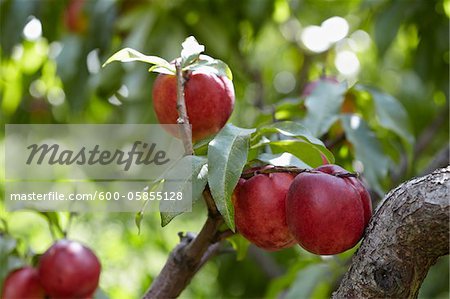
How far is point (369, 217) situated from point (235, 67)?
132 cm

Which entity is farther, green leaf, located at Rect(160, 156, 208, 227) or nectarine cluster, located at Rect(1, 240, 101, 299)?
nectarine cluster, located at Rect(1, 240, 101, 299)

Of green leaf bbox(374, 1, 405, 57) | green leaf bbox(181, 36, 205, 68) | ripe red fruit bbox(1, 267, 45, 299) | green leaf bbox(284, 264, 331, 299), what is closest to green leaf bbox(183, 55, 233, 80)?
green leaf bbox(181, 36, 205, 68)

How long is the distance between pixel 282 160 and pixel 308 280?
73cm

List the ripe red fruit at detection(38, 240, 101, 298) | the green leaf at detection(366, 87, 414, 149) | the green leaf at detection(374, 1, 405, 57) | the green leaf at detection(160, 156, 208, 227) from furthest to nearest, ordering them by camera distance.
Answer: the green leaf at detection(374, 1, 405, 57) → the green leaf at detection(366, 87, 414, 149) → the ripe red fruit at detection(38, 240, 101, 298) → the green leaf at detection(160, 156, 208, 227)

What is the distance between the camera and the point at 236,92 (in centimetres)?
209

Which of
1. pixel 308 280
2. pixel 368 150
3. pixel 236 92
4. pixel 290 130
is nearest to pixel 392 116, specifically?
pixel 368 150

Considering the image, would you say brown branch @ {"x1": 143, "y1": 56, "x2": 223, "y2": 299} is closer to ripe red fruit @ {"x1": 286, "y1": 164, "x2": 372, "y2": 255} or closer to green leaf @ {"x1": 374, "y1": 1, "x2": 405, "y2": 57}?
ripe red fruit @ {"x1": 286, "y1": 164, "x2": 372, "y2": 255}

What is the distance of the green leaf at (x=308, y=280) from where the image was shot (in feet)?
5.10

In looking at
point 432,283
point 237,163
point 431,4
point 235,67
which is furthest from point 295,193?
point 432,283

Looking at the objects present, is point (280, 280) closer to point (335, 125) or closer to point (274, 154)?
point (335, 125)

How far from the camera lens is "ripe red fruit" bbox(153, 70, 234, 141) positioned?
92cm

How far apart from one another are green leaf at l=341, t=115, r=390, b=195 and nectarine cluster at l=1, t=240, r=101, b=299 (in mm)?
464

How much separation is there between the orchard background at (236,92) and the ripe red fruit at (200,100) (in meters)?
0.32

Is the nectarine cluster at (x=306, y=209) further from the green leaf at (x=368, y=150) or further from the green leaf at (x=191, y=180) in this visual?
the green leaf at (x=368, y=150)
